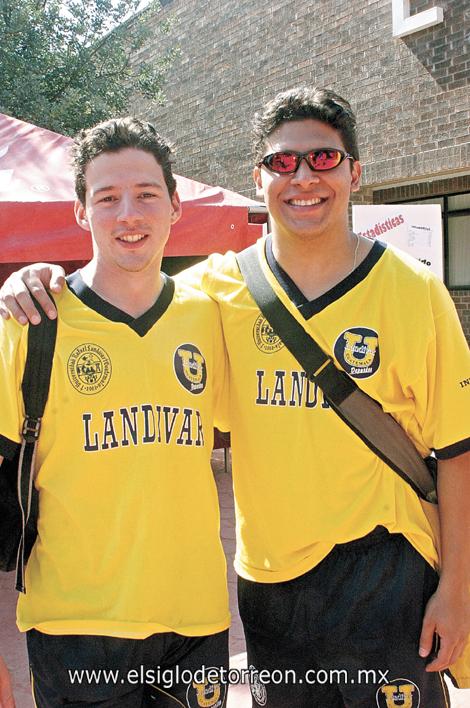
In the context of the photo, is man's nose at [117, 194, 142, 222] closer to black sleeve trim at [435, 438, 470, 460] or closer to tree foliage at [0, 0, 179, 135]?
black sleeve trim at [435, 438, 470, 460]

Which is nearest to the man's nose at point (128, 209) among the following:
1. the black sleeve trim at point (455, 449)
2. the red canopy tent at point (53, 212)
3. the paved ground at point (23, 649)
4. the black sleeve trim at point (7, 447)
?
the black sleeve trim at point (7, 447)

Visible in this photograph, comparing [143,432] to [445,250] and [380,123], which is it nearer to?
[380,123]

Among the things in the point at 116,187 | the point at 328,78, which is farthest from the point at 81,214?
the point at 328,78

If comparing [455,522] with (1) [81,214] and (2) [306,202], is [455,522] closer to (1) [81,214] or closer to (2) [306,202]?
(2) [306,202]

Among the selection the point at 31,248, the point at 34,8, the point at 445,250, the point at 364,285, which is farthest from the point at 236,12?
the point at 364,285

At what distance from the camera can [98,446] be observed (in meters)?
1.89

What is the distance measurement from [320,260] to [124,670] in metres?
1.20

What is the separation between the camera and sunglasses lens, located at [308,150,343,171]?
216 cm

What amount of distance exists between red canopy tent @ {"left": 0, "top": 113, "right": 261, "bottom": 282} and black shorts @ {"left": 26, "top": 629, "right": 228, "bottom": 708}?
308cm

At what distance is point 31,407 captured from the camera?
1866 mm

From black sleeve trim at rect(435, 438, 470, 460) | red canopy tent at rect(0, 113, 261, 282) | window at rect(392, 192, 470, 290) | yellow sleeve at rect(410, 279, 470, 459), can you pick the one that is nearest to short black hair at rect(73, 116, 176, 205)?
yellow sleeve at rect(410, 279, 470, 459)

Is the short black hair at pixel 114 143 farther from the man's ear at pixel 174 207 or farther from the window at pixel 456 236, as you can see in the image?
the window at pixel 456 236

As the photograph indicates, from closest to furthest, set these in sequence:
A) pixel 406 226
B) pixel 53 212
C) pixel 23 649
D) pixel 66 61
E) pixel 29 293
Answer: pixel 29 293
pixel 23 649
pixel 53 212
pixel 406 226
pixel 66 61

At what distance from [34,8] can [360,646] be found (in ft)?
32.7
